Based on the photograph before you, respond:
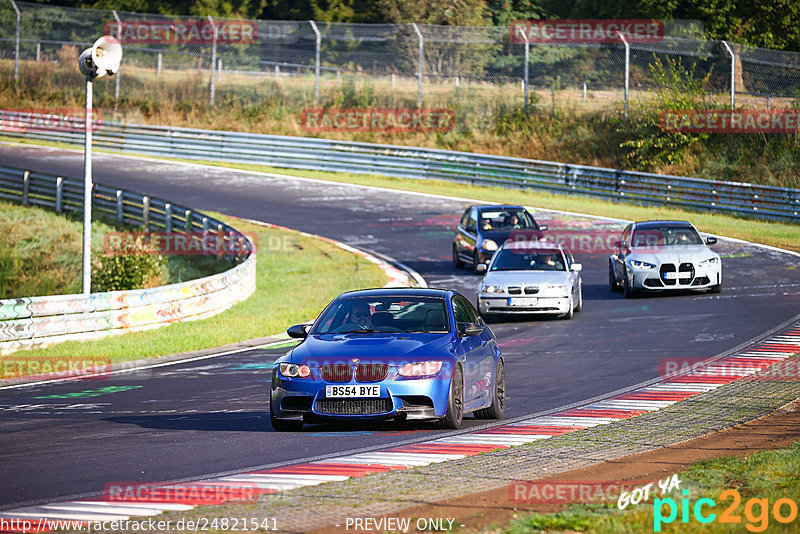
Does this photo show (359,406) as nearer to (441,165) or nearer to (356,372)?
(356,372)

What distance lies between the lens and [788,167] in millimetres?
40469

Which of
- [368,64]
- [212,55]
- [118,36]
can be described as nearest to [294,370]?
[368,64]

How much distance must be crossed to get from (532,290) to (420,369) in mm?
11012

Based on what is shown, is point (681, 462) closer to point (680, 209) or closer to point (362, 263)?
point (362, 263)

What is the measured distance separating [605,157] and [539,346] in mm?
28851

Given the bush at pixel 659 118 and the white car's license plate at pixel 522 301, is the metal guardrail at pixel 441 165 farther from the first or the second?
the white car's license plate at pixel 522 301

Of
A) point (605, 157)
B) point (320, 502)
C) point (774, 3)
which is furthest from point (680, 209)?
point (320, 502)

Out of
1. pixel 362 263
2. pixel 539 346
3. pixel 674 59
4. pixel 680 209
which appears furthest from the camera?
pixel 674 59

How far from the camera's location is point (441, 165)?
44406 millimetres

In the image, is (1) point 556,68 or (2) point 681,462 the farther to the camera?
(1) point 556,68

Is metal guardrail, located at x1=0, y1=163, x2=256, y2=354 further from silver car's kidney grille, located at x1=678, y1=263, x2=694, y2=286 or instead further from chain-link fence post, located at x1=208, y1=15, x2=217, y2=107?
chain-link fence post, located at x1=208, y1=15, x2=217, y2=107

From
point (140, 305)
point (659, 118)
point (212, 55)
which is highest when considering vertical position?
point (212, 55)

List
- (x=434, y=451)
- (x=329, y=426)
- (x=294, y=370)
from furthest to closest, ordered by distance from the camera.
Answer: (x=329, y=426) < (x=294, y=370) < (x=434, y=451)

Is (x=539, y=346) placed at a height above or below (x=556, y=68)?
below
